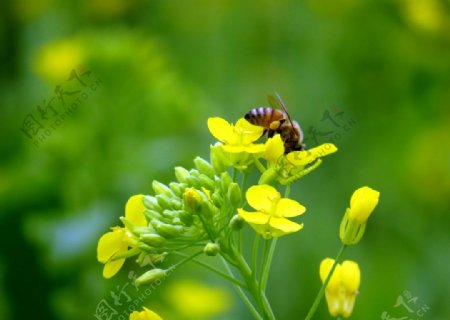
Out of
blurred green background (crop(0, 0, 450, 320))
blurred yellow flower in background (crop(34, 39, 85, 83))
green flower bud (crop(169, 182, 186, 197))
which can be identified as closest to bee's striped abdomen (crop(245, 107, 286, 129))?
green flower bud (crop(169, 182, 186, 197))

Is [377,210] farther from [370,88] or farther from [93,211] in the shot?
[93,211]

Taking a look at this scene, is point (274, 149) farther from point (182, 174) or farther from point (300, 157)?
point (182, 174)

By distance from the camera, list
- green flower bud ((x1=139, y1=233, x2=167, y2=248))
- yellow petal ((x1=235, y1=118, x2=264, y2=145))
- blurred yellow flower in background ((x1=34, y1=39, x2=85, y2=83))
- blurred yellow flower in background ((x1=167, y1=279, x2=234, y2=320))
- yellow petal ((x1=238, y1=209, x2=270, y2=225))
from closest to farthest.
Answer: yellow petal ((x1=238, y1=209, x2=270, y2=225))
green flower bud ((x1=139, y1=233, x2=167, y2=248))
yellow petal ((x1=235, y1=118, x2=264, y2=145))
blurred yellow flower in background ((x1=167, y1=279, x2=234, y2=320))
blurred yellow flower in background ((x1=34, y1=39, x2=85, y2=83))

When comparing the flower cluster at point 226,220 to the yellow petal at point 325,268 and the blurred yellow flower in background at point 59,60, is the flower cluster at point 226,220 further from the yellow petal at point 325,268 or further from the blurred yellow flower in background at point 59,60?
the blurred yellow flower in background at point 59,60

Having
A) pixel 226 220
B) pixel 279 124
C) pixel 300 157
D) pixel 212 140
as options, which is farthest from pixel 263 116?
pixel 212 140

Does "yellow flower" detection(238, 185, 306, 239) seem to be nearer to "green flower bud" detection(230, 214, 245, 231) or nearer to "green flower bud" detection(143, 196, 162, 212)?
"green flower bud" detection(230, 214, 245, 231)

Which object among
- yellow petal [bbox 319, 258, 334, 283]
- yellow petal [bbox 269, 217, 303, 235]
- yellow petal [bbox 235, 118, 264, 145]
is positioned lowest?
yellow petal [bbox 319, 258, 334, 283]
